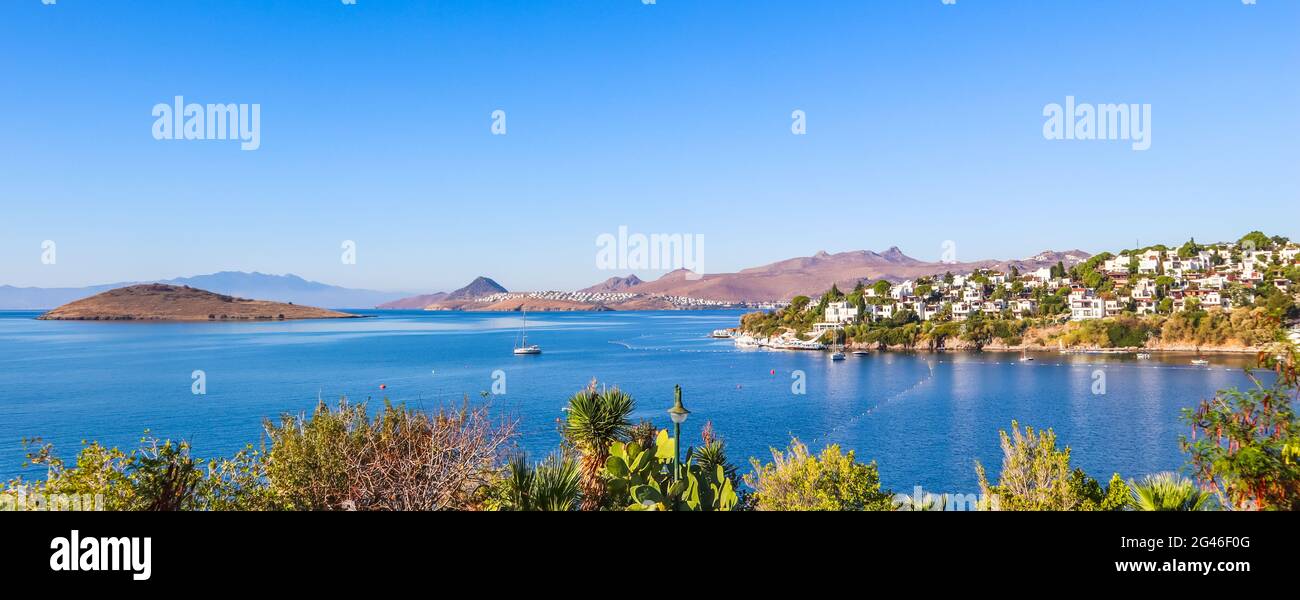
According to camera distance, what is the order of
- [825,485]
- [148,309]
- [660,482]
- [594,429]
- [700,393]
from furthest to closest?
[148,309] < [700,393] < [825,485] < [594,429] < [660,482]

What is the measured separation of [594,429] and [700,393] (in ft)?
170

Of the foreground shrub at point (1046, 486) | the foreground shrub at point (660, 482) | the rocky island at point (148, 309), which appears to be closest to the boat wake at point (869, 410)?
the foreground shrub at point (1046, 486)

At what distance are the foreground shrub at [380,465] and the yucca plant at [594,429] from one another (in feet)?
4.59

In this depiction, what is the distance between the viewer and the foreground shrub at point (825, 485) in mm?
13154

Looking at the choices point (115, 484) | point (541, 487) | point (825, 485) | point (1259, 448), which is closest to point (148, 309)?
point (115, 484)

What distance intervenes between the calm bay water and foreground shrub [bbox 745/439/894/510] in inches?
823

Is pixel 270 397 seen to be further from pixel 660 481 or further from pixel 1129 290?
pixel 1129 290

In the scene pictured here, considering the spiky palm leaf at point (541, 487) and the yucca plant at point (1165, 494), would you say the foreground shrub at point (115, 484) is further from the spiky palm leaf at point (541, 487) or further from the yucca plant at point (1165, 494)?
the yucca plant at point (1165, 494)

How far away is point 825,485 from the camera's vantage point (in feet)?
44.2

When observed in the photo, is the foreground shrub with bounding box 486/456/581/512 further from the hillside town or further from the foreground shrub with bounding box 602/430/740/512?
the hillside town

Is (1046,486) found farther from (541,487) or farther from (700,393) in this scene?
(700,393)

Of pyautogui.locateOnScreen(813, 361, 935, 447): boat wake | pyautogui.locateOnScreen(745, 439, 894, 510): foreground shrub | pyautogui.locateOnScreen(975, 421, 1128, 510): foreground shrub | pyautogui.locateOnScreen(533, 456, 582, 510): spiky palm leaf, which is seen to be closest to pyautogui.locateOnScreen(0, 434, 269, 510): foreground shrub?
pyautogui.locateOnScreen(533, 456, 582, 510): spiky palm leaf
